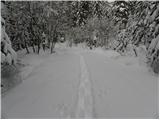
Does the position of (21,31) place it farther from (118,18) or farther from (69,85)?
(118,18)

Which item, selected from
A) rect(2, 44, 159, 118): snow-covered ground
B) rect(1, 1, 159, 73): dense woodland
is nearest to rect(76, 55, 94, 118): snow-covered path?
rect(2, 44, 159, 118): snow-covered ground

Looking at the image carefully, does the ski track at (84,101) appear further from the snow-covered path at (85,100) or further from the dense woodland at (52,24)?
the dense woodland at (52,24)

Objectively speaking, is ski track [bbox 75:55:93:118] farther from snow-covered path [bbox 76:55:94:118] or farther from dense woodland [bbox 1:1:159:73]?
dense woodland [bbox 1:1:159:73]

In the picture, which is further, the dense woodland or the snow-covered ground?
the dense woodland

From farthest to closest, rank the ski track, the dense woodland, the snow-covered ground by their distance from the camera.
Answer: the dense woodland → the snow-covered ground → the ski track

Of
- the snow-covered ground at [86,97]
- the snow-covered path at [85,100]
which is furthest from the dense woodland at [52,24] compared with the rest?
the snow-covered path at [85,100]

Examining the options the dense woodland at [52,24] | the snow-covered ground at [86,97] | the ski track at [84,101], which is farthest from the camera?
the dense woodland at [52,24]

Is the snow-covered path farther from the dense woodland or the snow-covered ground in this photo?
the dense woodland

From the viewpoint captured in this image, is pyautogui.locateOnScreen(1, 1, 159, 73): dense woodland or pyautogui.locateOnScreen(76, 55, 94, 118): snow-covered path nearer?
pyautogui.locateOnScreen(76, 55, 94, 118): snow-covered path

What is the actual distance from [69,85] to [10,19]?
1149 cm

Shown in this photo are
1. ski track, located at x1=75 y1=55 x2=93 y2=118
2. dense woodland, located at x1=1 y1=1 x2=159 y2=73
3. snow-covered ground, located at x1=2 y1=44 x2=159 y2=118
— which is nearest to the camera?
ski track, located at x1=75 y1=55 x2=93 y2=118

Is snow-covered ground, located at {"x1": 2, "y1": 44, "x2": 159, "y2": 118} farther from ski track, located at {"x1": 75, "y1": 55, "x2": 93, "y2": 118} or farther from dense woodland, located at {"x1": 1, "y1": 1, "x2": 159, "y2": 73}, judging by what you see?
dense woodland, located at {"x1": 1, "y1": 1, "x2": 159, "y2": 73}

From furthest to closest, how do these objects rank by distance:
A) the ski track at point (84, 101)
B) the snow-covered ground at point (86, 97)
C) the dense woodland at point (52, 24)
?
the dense woodland at point (52, 24) < the snow-covered ground at point (86, 97) < the ski track at point (84, 101)

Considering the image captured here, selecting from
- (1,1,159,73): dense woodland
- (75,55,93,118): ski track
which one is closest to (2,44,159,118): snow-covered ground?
(75,55,93,118): ski track
